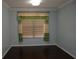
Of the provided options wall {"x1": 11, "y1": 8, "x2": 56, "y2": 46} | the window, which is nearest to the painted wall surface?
wall {"x1": 11, "y1": 8, "x2": 56, "y2": 46}

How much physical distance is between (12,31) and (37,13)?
190 cm

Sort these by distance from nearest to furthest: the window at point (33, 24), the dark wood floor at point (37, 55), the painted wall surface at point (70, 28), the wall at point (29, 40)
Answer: the painted wall surface at point (70, 28)
the dark wood floor at point (37, 55)
the wall at point (29, 40)
the window at point (33, 24)

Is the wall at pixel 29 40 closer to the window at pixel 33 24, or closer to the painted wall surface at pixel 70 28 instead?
the window at pixel 33 24

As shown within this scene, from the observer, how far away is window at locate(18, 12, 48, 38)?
7.31 meters

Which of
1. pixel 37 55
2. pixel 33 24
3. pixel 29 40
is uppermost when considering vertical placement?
pixel 33 24

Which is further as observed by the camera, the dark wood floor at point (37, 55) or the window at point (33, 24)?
the window at point (33, 24)

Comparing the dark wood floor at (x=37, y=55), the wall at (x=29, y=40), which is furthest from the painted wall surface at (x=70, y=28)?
the wall at (x=29, y=40)

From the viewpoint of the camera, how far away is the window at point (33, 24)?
288 inches

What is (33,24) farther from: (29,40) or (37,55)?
(37,55)

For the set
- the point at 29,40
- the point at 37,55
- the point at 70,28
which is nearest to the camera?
the point at 70,28

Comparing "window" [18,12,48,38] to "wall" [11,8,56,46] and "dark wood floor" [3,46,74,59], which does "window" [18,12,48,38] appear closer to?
"wall" [11,8,56,46]

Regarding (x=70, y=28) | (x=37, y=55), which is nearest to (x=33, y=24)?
(x=37, y=55)

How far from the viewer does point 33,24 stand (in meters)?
7.45

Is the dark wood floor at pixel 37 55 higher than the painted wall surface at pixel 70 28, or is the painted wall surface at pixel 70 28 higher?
the painted wall surface at pixel 70 28
